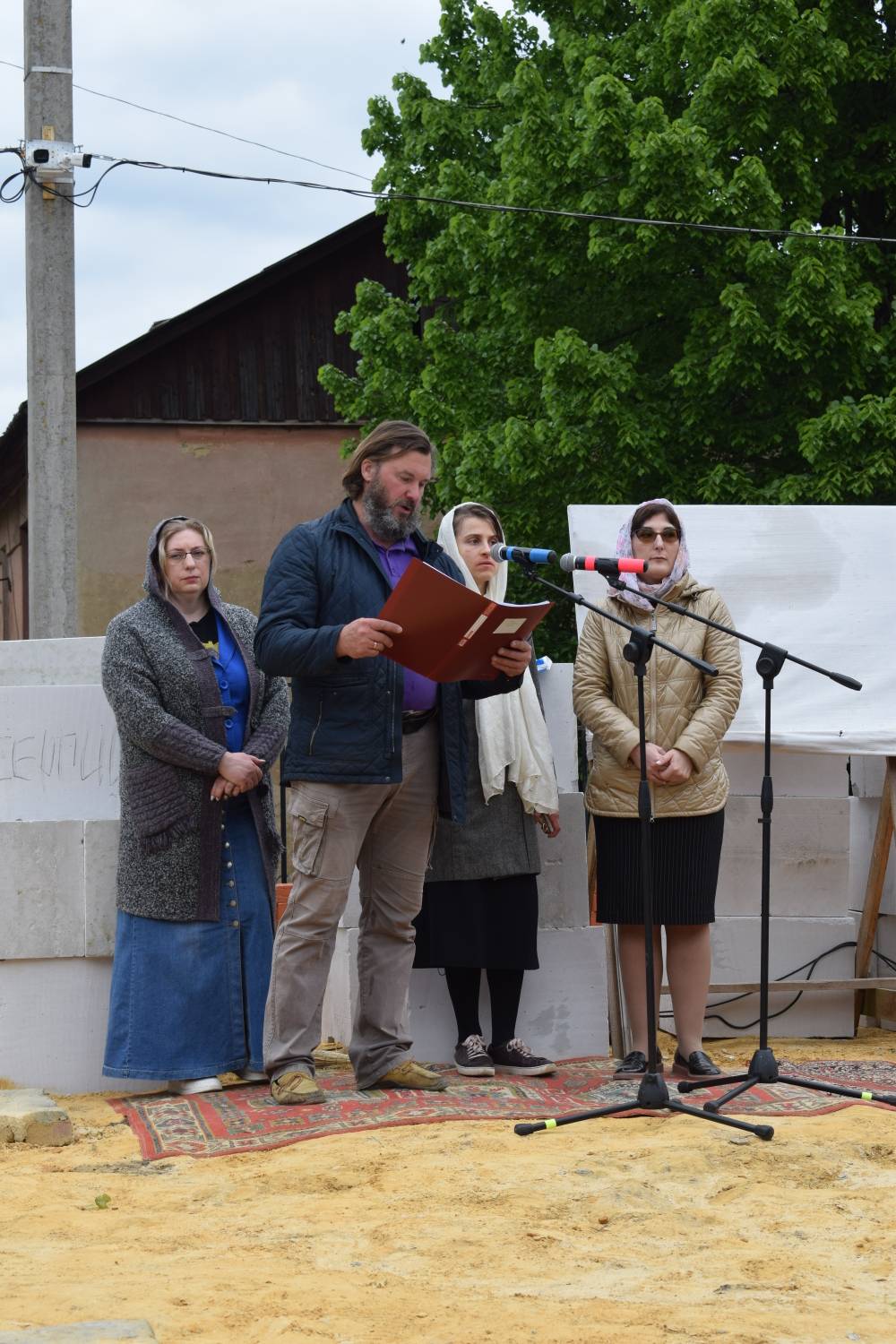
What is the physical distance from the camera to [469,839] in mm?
5316

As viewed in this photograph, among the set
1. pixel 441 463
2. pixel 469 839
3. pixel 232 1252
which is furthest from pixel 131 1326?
pixel 441 463

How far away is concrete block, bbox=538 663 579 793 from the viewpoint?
6004 millimetres

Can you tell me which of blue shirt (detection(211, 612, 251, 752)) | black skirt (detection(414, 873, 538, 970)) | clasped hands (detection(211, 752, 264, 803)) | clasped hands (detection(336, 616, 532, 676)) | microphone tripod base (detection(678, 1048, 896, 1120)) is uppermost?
clasped hands (detection(336, 616, 532, 676))

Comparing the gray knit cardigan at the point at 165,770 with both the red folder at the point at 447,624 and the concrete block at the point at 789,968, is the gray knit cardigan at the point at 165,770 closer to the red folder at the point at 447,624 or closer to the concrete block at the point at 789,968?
the red folder at the point at 447,624

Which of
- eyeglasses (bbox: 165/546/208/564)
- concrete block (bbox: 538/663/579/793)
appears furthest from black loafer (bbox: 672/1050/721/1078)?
eyeglasses (bbox: 165/546/208/564)

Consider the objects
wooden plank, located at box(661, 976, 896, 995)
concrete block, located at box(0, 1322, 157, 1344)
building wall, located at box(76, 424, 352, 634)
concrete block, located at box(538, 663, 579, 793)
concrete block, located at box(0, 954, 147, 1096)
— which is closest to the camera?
concrete block, located at box(0, 1322, 157, 1344)

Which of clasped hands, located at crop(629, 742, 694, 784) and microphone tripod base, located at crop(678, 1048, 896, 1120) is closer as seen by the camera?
microphone tripod base, located at crop(678, 1048, 896, 1120)

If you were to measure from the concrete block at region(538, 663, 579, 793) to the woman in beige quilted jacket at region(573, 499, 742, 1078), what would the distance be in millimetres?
512

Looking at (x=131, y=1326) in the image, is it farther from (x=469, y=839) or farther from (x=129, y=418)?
(x=129, y=418)

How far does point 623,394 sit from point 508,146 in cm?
249

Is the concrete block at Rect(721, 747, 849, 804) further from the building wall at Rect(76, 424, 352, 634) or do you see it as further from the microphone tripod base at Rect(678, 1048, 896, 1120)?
the building wall at Rect(76, 424, 352, 634)

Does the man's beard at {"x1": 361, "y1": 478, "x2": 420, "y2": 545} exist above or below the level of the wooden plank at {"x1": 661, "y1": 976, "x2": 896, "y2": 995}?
above

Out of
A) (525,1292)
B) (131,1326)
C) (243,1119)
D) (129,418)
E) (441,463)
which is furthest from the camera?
(129,418)

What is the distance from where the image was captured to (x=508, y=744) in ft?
17.7
